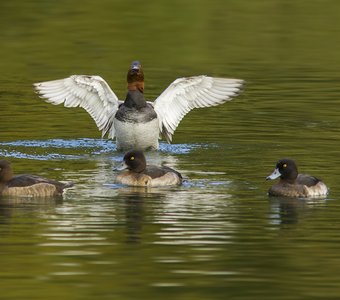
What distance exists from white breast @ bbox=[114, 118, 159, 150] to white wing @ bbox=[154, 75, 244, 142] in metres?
0.70

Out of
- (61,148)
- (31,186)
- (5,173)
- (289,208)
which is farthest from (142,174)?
(61,148)

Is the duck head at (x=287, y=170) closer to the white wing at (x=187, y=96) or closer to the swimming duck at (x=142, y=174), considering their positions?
the swimming duck at (x=142, y=174)

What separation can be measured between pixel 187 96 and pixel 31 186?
6561mm

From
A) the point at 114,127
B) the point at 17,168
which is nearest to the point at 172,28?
the point at 114,127

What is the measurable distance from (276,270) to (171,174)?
4.67 metres

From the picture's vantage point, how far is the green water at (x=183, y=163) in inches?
523

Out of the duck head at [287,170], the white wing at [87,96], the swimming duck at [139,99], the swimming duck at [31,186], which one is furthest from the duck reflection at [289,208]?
the white wing at [87,96]

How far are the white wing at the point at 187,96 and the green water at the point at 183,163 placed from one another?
16.6 inches

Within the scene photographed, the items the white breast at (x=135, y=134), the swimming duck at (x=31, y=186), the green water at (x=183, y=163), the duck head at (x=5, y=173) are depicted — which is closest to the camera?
the green water at (x=183, y=163)

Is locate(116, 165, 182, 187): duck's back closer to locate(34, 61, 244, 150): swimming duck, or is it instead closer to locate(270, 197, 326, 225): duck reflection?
locate(270, 197, 326, 225): duck reflection

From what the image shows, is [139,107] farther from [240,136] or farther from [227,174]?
[227,174]

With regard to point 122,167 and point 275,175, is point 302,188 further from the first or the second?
point 122,167

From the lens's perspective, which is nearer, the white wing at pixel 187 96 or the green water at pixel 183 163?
the green water at pixel 183 163

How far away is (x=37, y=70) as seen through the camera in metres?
30.0
